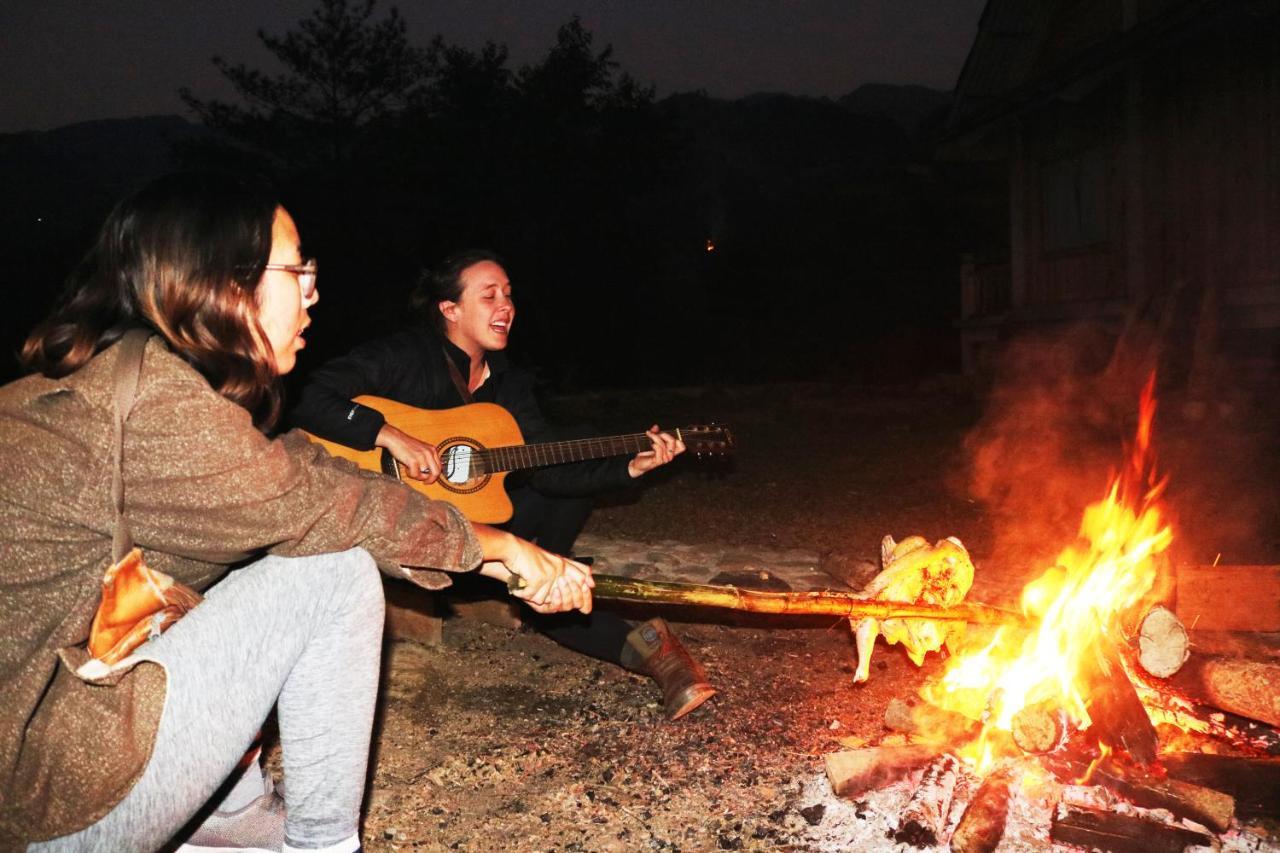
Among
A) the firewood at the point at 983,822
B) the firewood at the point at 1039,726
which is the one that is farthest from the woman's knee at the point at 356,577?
the firewood at the point at 1039,726

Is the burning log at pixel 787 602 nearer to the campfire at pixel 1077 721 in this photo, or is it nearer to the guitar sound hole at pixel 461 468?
the campfire at pixel 1077 721

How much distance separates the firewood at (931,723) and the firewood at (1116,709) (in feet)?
1.22

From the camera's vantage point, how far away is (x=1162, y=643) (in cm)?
304

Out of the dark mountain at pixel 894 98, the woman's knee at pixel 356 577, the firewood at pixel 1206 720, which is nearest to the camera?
the woman's knee at pixel 356 577

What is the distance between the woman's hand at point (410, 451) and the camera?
162 inches

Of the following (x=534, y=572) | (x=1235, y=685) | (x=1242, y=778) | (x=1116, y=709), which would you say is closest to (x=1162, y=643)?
(x=1235, y=685)

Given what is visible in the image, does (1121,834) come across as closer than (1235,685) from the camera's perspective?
Yes

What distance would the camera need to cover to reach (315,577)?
6.38 feet

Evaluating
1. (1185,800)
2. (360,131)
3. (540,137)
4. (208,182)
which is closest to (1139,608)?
(1185,800)

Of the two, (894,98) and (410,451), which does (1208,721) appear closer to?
(410,451)

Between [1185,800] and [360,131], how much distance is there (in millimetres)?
25391

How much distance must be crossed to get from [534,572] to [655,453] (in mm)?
2203

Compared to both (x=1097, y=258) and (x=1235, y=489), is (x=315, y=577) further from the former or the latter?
(x=1097, y=258)

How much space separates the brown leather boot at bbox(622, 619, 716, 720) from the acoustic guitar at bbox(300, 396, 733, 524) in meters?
1.18
